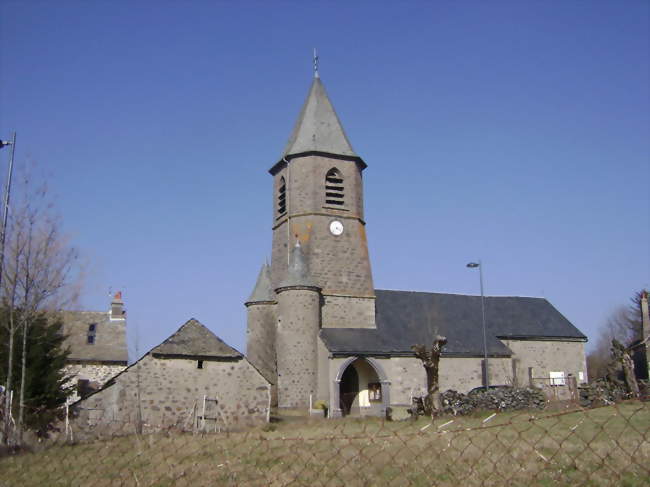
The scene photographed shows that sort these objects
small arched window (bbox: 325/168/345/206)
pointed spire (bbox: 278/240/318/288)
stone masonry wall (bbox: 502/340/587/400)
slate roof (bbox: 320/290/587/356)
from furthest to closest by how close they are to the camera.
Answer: stone masonry wall (bbox: 502/340/587/400) → small arched window (bbox: 325/168/345/206) → slate roof (bbox: 320/290/587/356) → pointed spire (bbox: 278/240/318/288)

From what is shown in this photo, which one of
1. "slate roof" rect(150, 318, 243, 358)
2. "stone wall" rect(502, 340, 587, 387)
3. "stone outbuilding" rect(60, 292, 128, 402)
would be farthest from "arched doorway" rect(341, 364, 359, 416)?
"stone outbuilding" rect(60, 292, 128, 402)

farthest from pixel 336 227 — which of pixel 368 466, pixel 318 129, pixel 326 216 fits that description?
pixel 368 466

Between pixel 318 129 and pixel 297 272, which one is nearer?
pixel 297 272

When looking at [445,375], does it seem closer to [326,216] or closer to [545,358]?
[545,358]

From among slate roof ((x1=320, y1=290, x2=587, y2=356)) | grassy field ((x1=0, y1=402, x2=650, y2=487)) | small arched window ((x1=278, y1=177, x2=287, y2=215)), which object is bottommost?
grassy field ((x1=0, y1=402, x2=650, y2=487))

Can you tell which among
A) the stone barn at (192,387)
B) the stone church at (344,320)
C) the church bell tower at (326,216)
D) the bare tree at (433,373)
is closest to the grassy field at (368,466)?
the stone barn at (192,387)

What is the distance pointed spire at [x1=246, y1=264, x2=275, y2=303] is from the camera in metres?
33.2

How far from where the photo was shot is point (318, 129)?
34.9 m

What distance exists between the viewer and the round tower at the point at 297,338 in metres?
29.6

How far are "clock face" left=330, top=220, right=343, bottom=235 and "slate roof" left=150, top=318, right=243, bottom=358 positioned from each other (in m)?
11.3

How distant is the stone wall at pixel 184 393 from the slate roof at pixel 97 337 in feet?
42.9

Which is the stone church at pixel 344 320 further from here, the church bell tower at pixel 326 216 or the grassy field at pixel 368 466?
the grassy field at pixel 368 466

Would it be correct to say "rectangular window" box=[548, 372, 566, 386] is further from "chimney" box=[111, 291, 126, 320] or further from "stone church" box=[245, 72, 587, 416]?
"chimney" box=[111, 291, 126, 320]

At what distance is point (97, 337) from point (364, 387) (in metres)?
15.2
